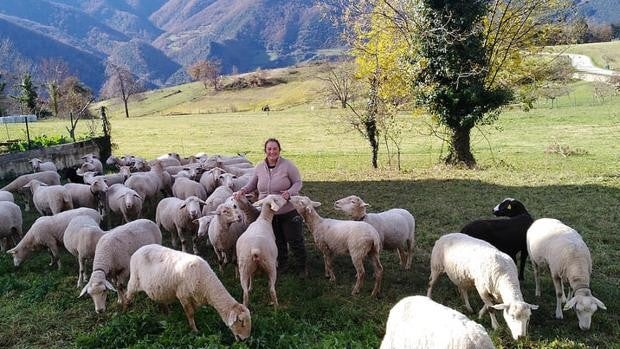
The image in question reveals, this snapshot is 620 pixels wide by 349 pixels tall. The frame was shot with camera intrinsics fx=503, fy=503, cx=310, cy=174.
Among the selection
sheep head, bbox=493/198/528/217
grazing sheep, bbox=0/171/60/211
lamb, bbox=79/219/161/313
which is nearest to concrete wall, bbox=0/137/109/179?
grazing sheep, bbox=0/171/60/211

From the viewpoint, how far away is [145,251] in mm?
7105

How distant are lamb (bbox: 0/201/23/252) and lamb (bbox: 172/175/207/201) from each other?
349 centimetres

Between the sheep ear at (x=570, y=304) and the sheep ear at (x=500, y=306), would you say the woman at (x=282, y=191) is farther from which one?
the sheep ear at (x=570, y=304)

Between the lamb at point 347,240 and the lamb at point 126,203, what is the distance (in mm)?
4272

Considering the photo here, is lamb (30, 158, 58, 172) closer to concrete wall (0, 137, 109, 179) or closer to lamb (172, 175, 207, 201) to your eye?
concrete wall (0, 137, 109, 179)

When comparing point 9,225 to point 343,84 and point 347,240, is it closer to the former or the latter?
point 347,240

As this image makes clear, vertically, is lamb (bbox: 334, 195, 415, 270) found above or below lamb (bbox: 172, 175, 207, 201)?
below

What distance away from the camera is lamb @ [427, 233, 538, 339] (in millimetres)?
5828

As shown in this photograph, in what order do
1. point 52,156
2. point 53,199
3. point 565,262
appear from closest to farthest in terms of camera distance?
point 565,262 < point 53,199 < point 52,156

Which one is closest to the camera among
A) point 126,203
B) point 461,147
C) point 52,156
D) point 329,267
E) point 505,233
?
point 505,233

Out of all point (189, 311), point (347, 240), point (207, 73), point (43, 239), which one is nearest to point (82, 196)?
point (43, 239)

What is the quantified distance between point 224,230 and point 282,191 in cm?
120

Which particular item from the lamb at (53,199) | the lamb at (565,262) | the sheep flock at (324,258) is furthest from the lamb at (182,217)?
the lamb at (565,262)

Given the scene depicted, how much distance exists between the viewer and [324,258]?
29.1 feet
